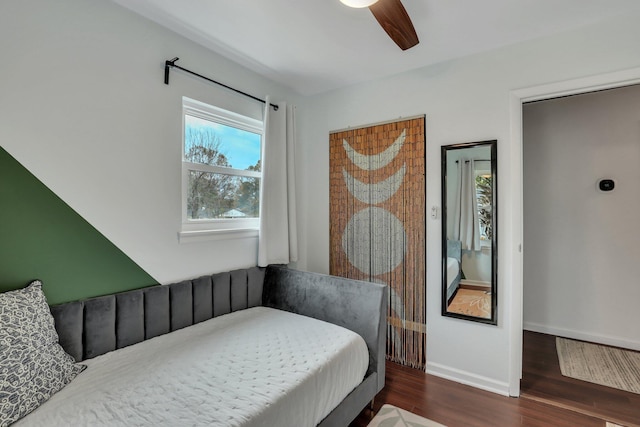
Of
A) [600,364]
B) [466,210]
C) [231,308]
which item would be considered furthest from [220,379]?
[600,364]

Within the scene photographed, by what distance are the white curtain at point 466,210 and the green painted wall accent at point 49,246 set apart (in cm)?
238

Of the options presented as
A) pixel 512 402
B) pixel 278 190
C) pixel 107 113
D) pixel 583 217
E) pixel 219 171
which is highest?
pixel 107 113

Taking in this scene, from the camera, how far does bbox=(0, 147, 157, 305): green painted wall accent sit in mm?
1459

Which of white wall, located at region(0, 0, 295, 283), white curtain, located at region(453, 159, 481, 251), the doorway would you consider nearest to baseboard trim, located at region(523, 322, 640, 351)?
the doorway

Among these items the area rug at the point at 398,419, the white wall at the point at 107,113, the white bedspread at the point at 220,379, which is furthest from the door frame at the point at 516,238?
the white wall at the point at 107,113

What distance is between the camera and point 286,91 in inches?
121

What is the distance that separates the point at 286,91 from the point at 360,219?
1477mm

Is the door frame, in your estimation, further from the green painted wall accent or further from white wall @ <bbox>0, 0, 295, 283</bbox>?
the green painted wall accent

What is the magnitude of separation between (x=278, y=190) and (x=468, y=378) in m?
2.18

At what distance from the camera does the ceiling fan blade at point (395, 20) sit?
1419 mm

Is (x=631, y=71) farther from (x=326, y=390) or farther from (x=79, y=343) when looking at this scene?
(x=79, y=343)

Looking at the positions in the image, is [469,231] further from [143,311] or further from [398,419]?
[143,311]

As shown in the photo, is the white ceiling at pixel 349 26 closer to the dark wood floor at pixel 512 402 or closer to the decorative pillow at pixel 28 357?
the decorative pillow at pixel 28 357

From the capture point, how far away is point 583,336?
3059 mm
